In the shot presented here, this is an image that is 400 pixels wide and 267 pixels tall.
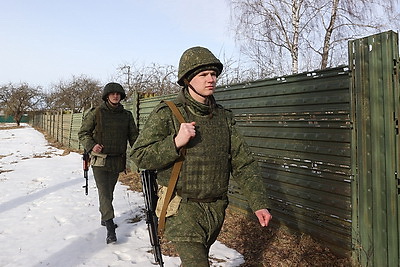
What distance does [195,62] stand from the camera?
224 cm

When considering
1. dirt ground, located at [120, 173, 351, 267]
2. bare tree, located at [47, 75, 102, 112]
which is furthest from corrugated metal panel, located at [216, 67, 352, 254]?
bare tree, located at [47, 75, 102, 112]

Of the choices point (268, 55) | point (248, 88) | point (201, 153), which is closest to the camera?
point (201, 153)

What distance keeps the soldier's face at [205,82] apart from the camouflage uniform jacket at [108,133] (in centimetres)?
253

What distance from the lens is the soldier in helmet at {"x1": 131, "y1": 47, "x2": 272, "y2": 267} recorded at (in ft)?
6.76

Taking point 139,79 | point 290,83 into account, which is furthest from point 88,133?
point 139,79

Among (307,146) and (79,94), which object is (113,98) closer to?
(307,146)

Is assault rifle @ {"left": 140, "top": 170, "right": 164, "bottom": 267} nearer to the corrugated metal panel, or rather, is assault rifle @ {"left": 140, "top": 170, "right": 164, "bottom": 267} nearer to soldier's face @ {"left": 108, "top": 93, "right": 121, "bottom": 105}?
the corrugated metal panel

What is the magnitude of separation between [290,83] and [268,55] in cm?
1166

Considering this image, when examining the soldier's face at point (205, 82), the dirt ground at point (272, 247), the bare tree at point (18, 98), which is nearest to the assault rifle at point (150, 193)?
the soldier's face at point (205, 82)

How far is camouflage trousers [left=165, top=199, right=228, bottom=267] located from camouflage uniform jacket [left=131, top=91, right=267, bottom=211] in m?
0.09

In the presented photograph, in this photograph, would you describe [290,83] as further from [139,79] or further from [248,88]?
[139,79]

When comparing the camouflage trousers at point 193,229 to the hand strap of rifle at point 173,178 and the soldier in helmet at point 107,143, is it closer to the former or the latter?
the hand strap of rifle at point 173,178

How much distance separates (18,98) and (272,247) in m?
64.6

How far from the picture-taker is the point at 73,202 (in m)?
6.62
